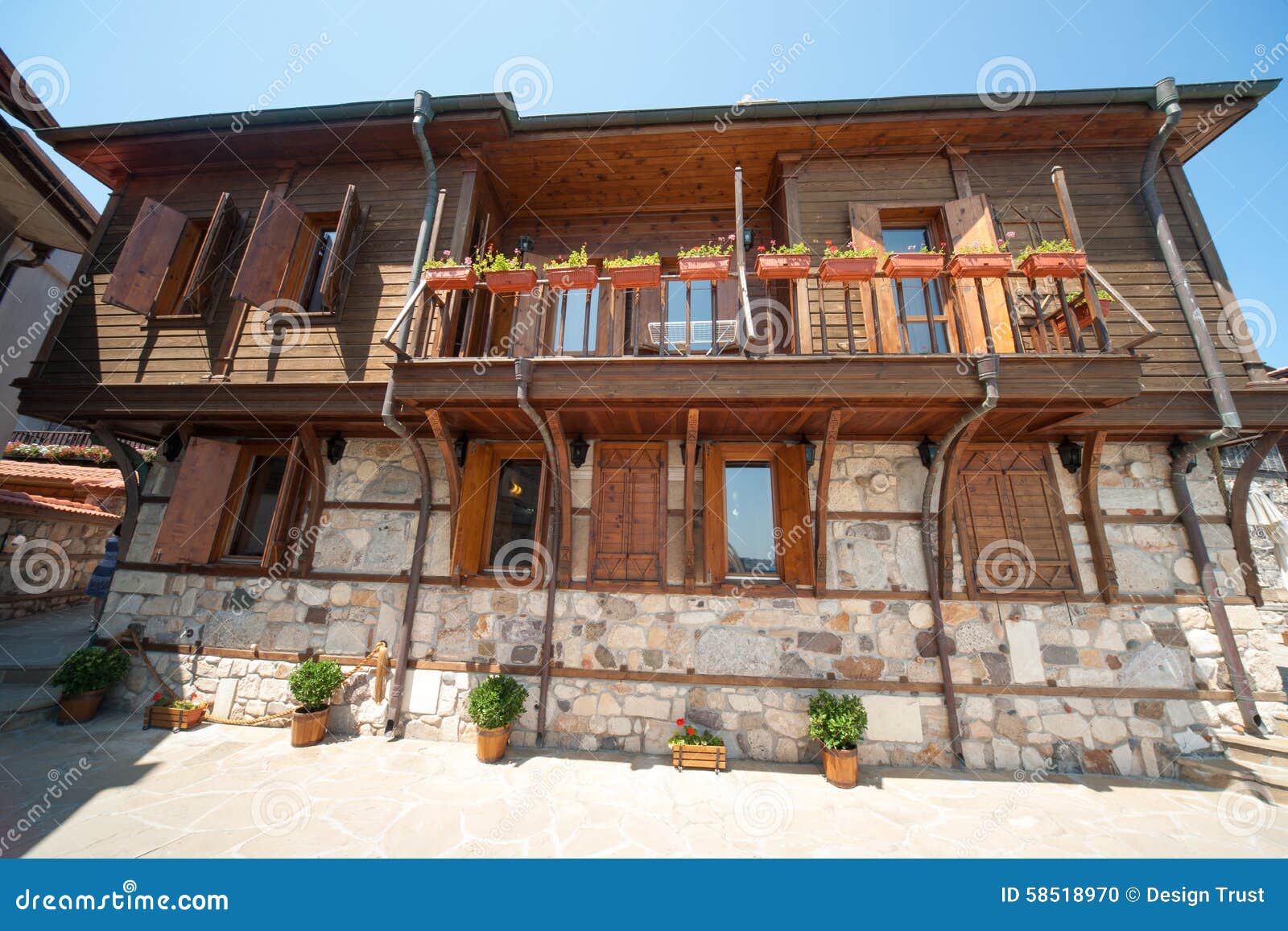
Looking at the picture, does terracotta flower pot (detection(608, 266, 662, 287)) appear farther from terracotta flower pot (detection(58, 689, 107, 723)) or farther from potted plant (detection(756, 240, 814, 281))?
terracotta flower pot (detection(58, 689, 107, 723))

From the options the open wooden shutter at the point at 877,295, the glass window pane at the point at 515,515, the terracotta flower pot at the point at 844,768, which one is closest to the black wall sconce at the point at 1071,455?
the open wooden shutter at the point at 877,295

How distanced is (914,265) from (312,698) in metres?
8.08

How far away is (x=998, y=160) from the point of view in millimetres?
6480

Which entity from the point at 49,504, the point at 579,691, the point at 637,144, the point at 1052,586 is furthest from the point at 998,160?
the point at 49,504

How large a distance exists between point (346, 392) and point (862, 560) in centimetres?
662

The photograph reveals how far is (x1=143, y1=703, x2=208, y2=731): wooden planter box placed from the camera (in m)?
5.54

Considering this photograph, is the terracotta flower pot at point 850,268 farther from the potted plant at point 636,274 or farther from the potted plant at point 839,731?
the potted plant at point 839,731

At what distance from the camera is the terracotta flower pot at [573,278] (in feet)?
15.9

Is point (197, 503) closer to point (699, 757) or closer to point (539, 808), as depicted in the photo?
point (539, 808)

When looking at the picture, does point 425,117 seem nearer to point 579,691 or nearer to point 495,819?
point 579,691

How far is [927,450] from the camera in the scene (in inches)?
220

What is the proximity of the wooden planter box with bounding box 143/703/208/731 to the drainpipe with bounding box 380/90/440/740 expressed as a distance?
2.36 m

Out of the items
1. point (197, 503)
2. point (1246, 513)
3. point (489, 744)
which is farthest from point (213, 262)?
point (1246, 513)

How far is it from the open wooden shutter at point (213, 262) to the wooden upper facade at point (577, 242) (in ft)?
0.12
